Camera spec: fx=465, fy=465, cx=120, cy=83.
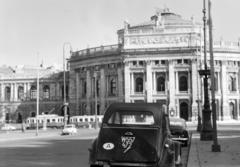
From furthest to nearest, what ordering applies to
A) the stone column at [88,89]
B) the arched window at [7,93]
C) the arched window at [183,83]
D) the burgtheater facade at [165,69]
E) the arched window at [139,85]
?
the arched window at [7,93], the stone column at [88,89], the arched window at [139,85], the arched window at [183,83], the burgtheater facade at [165,69]

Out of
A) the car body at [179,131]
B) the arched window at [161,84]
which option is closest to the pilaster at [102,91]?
the arched window at [161,84]

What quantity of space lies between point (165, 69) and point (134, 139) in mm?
74625

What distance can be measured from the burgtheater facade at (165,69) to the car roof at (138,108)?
229ft

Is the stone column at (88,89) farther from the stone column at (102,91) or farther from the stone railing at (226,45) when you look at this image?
the stone railing at (226,45)

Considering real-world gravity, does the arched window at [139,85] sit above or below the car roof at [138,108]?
above

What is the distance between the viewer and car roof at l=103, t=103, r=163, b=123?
12.1 m

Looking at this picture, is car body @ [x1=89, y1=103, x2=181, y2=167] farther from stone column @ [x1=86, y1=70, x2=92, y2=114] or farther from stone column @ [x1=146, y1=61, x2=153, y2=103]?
stone column @ [x1=86, y1=70, x2=92, y2=114]

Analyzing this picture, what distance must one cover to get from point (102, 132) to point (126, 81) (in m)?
74.6

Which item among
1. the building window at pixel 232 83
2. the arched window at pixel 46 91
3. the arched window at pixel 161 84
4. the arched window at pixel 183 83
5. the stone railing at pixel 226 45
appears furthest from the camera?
the arched window at pixel 46 91

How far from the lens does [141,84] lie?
8731 cm

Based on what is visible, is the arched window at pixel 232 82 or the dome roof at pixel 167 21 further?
the dome roof at pixel 167 21

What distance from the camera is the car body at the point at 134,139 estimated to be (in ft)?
37.4

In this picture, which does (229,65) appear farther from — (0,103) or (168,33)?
(0,103)

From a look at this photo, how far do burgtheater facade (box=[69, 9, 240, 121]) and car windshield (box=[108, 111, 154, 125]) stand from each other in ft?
229
